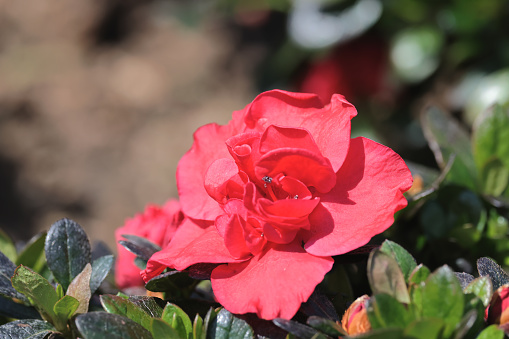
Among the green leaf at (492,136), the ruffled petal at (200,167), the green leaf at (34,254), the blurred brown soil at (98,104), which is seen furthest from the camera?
the blurred brown soil at (98,104)

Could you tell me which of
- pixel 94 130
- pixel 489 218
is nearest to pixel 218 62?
pixel 94 130

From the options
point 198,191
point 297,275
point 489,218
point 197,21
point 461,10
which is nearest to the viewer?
point 297,275

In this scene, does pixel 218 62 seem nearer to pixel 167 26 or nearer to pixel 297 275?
pixel 167 26

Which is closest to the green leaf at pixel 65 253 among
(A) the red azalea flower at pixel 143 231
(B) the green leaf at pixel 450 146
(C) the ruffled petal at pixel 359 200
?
(A) the red azalea flower at pixel 143 231

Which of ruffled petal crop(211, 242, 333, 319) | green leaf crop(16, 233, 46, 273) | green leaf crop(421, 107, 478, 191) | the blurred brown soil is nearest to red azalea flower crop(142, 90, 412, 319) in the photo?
ruffled petal crop(211, 242, 333, 319)

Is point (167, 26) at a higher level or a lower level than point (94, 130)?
higher

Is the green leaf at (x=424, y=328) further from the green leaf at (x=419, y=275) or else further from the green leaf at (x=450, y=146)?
the green leaf at (x=450, y=146)
